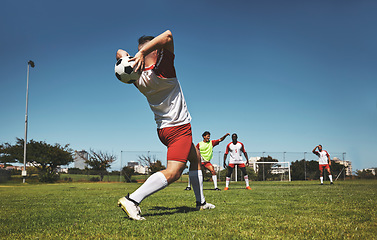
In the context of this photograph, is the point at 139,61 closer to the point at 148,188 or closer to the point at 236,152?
the point at 148,188

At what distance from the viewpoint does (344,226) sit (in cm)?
271

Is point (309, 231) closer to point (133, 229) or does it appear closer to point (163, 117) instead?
point (133, 229)

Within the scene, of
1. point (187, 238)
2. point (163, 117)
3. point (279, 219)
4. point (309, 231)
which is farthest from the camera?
point (163, 117)

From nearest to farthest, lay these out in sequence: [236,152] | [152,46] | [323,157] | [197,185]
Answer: [152,46] < [197,185] < [236,152] < [323,157]

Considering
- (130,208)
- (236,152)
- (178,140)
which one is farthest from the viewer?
(236,152)

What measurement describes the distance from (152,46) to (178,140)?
1147 millimetres

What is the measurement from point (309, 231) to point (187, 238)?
1092 millimetres

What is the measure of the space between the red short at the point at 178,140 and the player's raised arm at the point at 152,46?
2.78 ft

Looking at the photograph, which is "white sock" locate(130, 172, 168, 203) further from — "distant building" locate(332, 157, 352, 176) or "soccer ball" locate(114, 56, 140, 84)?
"distant building" locate(332, 157, 352, 176)

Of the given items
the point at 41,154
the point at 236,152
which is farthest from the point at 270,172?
the point at 41,154

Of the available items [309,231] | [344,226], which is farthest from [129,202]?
[344,226]

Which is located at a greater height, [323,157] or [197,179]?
[323,157]

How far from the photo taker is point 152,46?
10.7ft

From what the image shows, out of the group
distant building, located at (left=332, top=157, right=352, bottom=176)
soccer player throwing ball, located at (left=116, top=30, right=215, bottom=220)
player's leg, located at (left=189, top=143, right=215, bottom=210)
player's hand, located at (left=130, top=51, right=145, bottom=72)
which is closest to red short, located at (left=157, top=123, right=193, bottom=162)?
soccer player throwing ball, located at (left=116, top=30, right=215, bottom=220)
